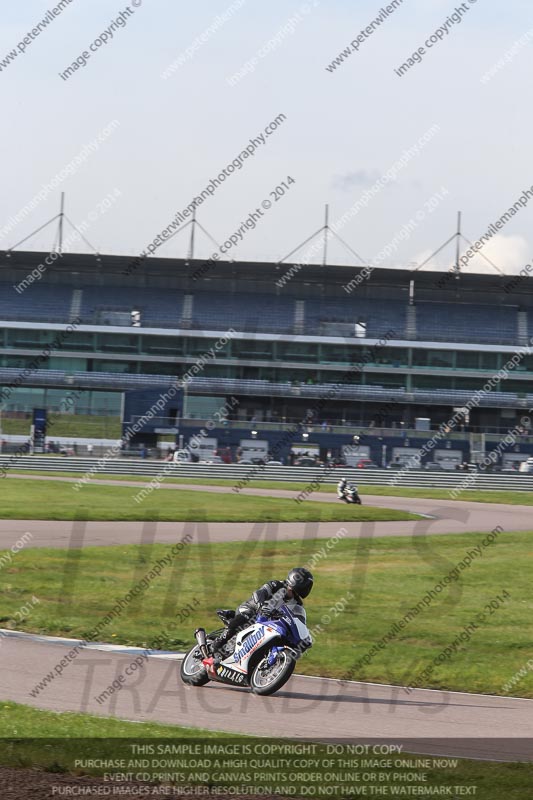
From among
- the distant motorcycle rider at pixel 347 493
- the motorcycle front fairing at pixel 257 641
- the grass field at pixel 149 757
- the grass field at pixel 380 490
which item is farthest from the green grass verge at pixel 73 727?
the grass field at pixel 380 490

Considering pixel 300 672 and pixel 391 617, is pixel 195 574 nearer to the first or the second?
pixel 391 617

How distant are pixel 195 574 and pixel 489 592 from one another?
5274 millimetres

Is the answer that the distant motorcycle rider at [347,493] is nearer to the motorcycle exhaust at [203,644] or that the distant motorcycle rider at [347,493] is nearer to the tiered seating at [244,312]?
the motorcycle exhaust at [203,644]

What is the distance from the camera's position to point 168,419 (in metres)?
58.5

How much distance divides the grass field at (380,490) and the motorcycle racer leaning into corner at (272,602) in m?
34.5

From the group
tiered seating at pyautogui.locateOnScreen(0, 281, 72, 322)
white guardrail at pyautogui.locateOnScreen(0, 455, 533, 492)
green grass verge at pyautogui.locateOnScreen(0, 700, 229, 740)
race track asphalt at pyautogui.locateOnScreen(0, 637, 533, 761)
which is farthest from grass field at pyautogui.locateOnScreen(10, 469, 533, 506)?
green grass verge at pyautogui.locateOnScreen(0, 700, 229, 740)

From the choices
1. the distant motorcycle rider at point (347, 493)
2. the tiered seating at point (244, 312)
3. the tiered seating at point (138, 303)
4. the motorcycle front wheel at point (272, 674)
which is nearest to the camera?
the motorcycle front wheel at point (272, 674)

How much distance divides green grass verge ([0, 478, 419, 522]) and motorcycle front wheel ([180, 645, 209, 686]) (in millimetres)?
17056

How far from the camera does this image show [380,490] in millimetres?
46844

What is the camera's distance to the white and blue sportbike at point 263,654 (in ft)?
32.3

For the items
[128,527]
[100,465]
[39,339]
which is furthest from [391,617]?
[39,339]

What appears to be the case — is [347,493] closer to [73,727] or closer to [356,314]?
[73,727]

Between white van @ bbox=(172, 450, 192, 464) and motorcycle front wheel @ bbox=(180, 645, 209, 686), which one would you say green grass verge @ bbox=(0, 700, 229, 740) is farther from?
white van @ bbox=(172, 450, 192, 464)

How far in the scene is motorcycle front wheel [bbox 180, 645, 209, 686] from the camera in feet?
34.3
